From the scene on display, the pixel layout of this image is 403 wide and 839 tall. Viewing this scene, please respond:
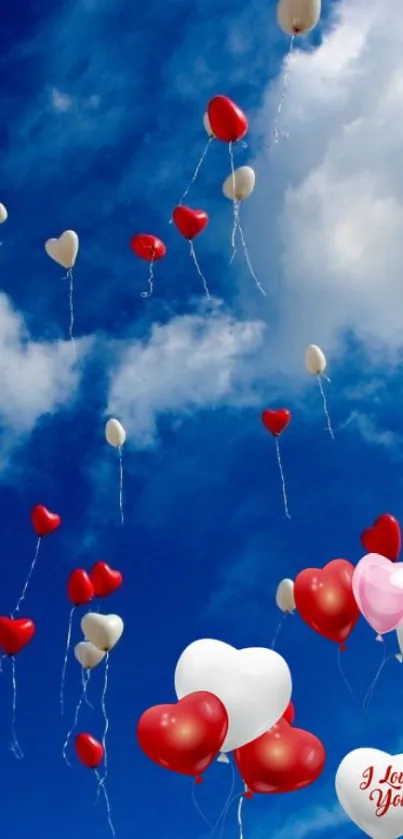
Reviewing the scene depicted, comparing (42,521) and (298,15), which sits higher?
(298,15)

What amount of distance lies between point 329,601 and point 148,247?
4295 mm

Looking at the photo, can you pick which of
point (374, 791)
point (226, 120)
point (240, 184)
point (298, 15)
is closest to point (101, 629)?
point (374, 791)

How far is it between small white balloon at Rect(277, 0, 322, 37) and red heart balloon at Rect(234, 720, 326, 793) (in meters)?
5.88

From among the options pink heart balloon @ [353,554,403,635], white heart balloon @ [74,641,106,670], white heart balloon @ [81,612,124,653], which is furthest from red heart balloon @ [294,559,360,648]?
white heart balloon @ [74,641,106,670]

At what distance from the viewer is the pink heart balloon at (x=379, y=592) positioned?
718 centimetres

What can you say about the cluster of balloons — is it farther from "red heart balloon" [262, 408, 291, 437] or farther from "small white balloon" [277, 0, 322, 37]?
"small white balloon" [277, 0, 322, 37]

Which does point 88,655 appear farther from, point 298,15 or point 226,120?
point 298,15

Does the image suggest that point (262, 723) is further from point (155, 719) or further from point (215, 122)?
point (215, 122)

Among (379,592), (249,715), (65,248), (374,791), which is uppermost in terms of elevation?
(65,248)

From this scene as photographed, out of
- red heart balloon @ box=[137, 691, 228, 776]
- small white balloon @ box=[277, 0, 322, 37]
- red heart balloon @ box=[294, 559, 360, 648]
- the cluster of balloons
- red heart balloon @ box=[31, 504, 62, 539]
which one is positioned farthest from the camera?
red heart balloon @ box=[31, 504, 62, 539]

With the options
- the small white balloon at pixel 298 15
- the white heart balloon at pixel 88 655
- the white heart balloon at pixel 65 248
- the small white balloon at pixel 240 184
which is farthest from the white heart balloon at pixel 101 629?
the small white balloon at pixel 298 15

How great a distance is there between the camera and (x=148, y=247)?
9.49m

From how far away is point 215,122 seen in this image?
8.28 m

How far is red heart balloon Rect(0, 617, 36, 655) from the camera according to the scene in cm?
928
